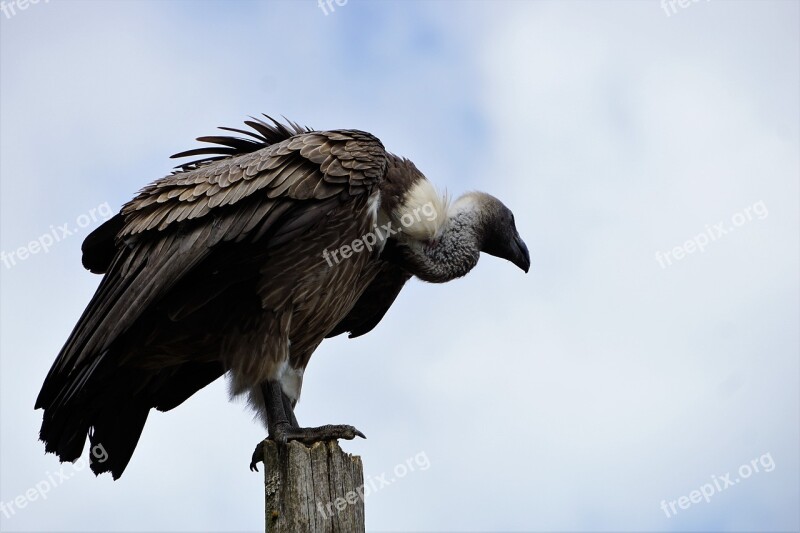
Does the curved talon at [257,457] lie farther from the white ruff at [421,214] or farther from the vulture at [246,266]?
the white ruff at [421,214]

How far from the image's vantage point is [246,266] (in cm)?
672

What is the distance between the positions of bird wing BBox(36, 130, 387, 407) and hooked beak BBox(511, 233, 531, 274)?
154 cm

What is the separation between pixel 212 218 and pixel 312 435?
1.45m

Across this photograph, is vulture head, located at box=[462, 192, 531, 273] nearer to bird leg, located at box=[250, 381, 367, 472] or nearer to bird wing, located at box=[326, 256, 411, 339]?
bird wing, located at box=[326, 256, 411, 339]

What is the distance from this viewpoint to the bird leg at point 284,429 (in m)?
6.25

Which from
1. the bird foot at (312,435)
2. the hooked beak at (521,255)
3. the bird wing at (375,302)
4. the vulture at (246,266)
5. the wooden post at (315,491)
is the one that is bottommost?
the wooden post at (315,491)

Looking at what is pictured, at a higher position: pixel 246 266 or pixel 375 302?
pixel 375 302

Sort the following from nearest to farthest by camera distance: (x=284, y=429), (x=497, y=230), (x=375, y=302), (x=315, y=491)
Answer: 1. (x=315, y=491)
2. (x=284, y=429)
3. (x=497, y=230)
4. (x=375, y=302)

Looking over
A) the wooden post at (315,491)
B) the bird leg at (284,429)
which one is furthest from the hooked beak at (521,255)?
the wooden post at (315,491)

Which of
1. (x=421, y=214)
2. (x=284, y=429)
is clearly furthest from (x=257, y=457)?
(x=421, y=214)

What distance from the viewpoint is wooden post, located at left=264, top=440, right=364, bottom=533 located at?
545cm

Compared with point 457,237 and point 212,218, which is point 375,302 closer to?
point 457,237

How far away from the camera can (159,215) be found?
272 inches

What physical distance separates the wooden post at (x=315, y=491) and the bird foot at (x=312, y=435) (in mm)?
376
